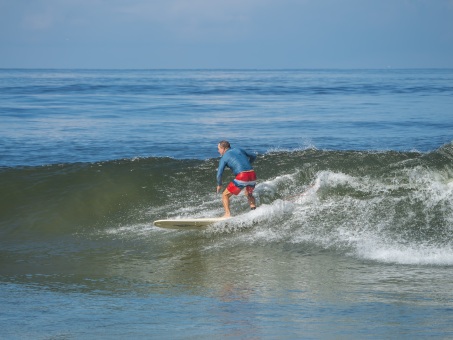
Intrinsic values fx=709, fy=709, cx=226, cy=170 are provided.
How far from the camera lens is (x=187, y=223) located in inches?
539

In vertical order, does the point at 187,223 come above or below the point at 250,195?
below

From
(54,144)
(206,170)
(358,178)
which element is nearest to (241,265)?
(358,178)

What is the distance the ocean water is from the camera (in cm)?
801

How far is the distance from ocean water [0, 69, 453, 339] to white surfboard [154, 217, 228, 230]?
15 cm

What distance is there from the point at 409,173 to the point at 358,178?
131 centimetres

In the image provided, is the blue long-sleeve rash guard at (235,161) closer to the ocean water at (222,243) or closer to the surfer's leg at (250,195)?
the surfer's leg at (250,195)

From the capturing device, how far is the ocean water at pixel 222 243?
801 centimetres

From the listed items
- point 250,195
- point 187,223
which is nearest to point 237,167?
point 250,195

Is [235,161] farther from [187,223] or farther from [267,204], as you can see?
[267,204]

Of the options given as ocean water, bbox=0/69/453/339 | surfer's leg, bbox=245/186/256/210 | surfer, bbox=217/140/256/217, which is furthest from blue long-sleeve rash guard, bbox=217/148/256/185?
ocean water, bbox=0/69/453/339

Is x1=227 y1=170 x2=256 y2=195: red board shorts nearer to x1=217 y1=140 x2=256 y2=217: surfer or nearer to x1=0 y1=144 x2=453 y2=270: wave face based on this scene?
x1=217 y1=140 x2=256 y2=217: surfer

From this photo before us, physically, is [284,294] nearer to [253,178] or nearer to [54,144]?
[253,178]

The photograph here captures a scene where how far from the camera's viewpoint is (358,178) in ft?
55.6

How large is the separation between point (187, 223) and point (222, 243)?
0.88m
